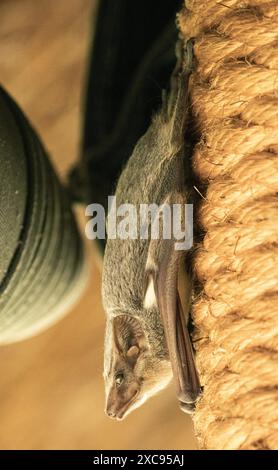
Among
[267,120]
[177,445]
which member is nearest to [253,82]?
[267,120]

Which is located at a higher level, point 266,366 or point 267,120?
point 267,120

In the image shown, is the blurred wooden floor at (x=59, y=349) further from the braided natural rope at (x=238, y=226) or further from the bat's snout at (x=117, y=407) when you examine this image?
the braided natural rope at (x=238, y=226)

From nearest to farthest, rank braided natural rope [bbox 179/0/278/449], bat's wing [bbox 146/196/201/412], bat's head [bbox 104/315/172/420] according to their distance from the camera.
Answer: braided natural rope [bbox 179/0/278/449] < bat's wing [bbox 146/196/201/412] < bat's head [bbox 104/315/172/420]

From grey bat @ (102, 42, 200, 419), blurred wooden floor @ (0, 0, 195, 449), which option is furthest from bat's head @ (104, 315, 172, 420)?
blurred wooden floor @ (0, 0, 195, 449)

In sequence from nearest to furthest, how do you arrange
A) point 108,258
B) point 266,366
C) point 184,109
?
1. point 266,366
2. point 184,109
3. point 108,258

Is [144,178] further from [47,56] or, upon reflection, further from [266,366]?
[47,56]

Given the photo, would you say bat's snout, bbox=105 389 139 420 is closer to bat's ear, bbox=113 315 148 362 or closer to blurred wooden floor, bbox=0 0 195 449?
bat's ear, bbox=113 315 148 362

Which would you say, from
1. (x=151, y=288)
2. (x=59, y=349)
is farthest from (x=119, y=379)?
(x=59, y=349)

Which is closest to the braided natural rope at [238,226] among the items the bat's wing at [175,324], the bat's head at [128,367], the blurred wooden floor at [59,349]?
the bat's wing at [175,324]
